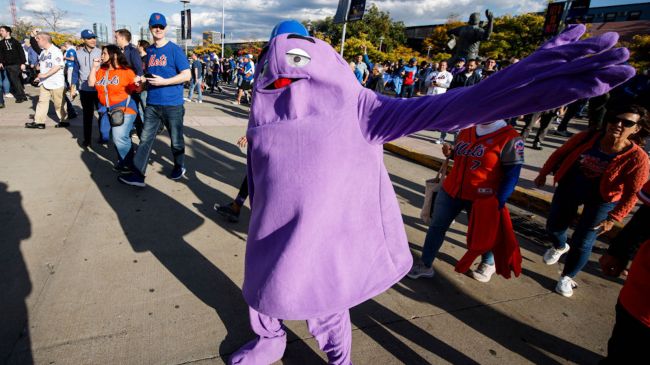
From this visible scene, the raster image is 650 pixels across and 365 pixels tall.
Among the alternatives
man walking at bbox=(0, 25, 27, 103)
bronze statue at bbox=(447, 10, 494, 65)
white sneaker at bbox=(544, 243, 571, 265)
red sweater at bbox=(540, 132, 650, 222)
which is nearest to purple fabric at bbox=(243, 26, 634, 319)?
red sweater at bbox=(540, 132, 650, 222)

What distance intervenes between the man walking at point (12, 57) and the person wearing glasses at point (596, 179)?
11427 mm

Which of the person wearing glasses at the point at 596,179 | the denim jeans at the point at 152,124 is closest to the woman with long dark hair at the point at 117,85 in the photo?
the denim jeans at the point at 152,124

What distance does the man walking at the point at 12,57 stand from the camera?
860cm

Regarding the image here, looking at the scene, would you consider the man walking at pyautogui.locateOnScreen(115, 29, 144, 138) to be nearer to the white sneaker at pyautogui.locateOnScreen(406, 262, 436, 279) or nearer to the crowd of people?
the crowd of people

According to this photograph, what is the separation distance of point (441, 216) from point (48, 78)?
7.12 metres

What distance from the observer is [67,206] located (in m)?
3.70

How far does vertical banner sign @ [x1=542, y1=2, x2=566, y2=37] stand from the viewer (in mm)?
9766

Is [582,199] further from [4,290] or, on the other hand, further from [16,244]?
[16,244]

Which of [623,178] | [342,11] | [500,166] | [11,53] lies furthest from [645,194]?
[342,11]

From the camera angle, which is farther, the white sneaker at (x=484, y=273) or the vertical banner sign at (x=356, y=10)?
the vertical banner sign at (x=356, y=10)

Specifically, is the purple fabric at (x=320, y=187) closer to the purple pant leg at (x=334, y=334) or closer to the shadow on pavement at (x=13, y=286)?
the purple pant leg at (x=334, y=334)

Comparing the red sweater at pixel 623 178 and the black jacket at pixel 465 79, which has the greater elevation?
the black jacket at pixel 465 79

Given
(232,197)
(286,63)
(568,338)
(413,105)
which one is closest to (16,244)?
(232,197)

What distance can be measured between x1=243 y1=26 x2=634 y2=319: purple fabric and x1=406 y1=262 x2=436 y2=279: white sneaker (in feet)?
5.03
